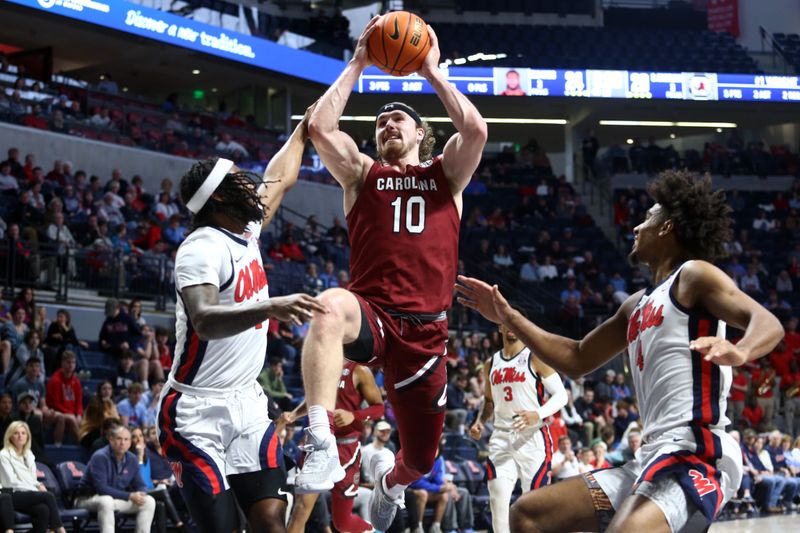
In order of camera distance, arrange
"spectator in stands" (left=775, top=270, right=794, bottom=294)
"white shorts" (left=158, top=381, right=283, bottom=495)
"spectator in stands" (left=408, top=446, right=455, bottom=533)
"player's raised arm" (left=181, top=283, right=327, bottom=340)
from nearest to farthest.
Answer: "player's raised arm" (left=181, top=283, right=327, bottom=340) < "white shorts" (left=158, top=381, right=283, bottom=495) < "spectator in stands" (left=408, top=446, right=455, bottom=533) < "spectator in stands" (left=775, top=270, right=794, bottom=294)

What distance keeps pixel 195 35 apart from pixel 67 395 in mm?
13878

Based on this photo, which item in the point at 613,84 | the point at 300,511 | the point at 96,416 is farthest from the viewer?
the point at 613,84

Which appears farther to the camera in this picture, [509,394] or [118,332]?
[118,332]

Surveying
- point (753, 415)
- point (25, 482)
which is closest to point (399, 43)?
point (25, 482)

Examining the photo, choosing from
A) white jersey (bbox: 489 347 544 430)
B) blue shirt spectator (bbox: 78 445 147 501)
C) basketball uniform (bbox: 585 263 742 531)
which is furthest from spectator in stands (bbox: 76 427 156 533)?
basketball uniform (bbox: 585 263 742 531)

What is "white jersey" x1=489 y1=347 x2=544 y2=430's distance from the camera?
400 inches

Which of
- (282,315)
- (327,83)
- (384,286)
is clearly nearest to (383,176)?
(384,286)

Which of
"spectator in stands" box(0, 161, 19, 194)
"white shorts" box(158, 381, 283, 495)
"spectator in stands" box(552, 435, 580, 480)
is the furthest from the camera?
"spectator in stands" box(0, 161, 19, 194)

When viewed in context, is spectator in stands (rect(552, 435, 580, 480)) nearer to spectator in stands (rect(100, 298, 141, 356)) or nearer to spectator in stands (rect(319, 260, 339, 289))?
spectator in stands (rect(100, 298, 141, 356))

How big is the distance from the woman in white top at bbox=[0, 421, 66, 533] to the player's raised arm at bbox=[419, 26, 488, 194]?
5667mm

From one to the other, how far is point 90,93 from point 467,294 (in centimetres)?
1892

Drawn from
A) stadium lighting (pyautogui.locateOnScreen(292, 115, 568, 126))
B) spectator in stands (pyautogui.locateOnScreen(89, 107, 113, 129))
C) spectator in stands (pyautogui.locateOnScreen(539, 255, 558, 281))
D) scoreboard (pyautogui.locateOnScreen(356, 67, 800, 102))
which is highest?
scoreboard (pyautogui.locateOnScreen(356, 67, 800, 102))

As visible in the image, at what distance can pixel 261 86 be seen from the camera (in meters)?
28.5

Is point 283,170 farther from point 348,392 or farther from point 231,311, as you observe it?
point 348,392
